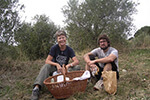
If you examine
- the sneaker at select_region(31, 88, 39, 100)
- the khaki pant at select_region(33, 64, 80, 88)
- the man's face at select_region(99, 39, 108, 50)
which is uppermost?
the man's face at select_region(99, 39, 108, 50)

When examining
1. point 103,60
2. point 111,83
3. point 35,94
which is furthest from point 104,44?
point 35,94

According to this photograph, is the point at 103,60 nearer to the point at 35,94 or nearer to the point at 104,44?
the point at 104,44

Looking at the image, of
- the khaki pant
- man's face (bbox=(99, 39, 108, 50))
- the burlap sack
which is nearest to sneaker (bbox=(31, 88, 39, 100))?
the khaki pant

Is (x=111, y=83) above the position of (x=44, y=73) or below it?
below

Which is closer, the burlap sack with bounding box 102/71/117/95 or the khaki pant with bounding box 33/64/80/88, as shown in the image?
the burlap sack with bounding box 102/71/117/95

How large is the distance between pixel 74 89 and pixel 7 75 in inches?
88.2

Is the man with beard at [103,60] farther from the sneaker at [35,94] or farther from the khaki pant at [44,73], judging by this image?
the sneaker at [35,94]

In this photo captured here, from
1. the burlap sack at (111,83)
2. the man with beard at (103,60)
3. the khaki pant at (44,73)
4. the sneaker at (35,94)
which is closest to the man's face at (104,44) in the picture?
the man with beard at (103,60)

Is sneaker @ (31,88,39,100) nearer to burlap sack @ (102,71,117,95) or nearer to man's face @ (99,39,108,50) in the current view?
burlap sack @ (102,71,117,95)

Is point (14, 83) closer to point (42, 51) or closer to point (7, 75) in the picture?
point (7, 75)

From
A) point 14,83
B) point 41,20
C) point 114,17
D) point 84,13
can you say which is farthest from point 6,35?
point 114,17

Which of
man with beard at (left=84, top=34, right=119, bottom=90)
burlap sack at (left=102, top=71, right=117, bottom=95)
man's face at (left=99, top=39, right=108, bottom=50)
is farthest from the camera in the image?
man's face at (left=99, top=39, right=108, bottom=50)

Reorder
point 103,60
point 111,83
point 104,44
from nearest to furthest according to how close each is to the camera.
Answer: point 111,83
point 103,60
point 104,44

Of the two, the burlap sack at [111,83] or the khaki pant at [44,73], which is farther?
the khaki pant at [44,73]
